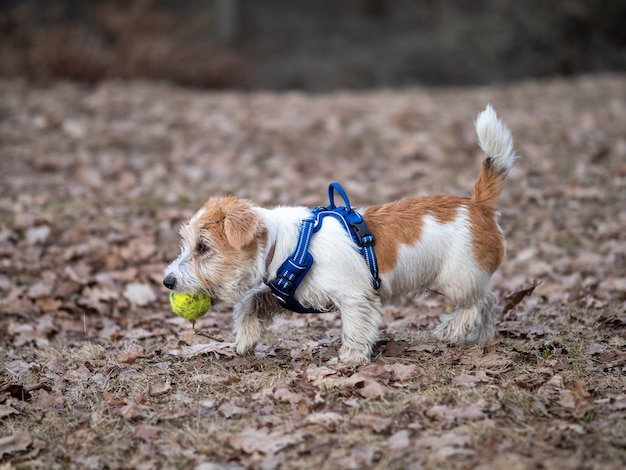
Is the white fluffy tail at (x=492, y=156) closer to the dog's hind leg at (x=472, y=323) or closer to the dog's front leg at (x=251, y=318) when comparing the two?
Result: the dog's hind leg at (x=472, y=323)

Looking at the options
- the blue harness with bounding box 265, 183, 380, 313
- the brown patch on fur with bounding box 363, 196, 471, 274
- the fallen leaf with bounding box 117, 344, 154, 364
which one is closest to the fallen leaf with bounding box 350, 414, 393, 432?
the blue harness with bounding box 265, 183, 380, 313

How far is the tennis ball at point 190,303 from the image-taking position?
16.0 ft

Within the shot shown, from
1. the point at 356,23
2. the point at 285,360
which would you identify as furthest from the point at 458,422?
the point at 356,23

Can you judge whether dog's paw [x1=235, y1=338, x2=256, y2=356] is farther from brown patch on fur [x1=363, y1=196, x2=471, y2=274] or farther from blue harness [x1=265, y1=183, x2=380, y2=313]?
brown patch on fur [x1=363, y1=196, x2=471, y2=274]

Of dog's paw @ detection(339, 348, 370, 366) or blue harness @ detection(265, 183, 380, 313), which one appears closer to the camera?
blue harness @ detection(265, 183, 380, 313)

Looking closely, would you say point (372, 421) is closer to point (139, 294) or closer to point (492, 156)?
point (492, 156)

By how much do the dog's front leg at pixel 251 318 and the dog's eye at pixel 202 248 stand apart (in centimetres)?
57

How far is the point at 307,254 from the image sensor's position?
4.73 meters

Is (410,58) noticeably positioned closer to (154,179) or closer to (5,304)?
(154,179)

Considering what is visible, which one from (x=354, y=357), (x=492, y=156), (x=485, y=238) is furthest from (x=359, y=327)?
(x=492, y=156)

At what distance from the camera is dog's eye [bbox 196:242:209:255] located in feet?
15.6

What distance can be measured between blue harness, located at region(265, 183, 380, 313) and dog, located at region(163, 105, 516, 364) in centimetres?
4

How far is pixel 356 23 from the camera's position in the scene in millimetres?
28609

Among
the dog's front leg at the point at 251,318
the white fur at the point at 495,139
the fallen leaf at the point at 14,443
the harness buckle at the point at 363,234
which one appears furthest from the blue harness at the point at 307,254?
the fallen leaf at the point at 14,443
